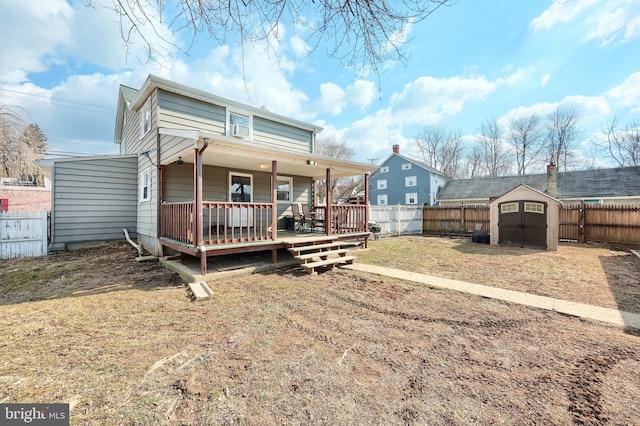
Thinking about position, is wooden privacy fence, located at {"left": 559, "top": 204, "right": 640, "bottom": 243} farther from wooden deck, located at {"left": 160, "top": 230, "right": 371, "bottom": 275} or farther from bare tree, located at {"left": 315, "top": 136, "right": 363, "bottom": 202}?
bare tree, located at {"left": 315, "top": 136, "right": 363, "bottom": 202}

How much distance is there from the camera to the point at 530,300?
434 centimetres

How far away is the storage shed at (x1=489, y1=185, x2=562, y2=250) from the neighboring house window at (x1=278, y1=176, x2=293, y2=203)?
28.3 ft

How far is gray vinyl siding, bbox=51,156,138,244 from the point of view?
8.51 m

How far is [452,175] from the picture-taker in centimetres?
3397

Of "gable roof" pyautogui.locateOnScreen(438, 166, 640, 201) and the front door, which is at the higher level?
"gable roof" pyautogui.locateOnScreen(438, 166, 640, 201)

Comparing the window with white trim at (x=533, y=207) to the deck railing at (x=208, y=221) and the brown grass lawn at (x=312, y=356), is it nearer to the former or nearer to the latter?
the brown grass lawn at (x=312, y=356)

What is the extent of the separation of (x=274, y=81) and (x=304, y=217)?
6227 millimetres

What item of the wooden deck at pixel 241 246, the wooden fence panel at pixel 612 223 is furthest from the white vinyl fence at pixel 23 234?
the wooden fence panel at pixel 612 223

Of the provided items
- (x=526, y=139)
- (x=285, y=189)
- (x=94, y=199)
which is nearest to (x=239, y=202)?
(x=285, y=189)

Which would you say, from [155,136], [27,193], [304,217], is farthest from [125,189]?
[27,193]

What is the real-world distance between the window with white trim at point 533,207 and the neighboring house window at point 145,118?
13735 mm

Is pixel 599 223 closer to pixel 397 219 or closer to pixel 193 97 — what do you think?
pixel 397 219

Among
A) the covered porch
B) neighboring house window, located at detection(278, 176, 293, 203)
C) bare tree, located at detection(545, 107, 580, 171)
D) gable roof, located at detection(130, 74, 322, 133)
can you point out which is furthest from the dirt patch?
bare tree, located at detection(545, 107, 580, 171)

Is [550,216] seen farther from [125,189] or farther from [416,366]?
[125,189]
